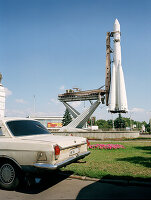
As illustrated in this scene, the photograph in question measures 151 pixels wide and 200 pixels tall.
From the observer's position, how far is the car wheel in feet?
14.4

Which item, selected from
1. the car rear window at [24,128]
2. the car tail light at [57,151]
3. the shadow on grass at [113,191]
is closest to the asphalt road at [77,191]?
the shadow on grass at [113,191]

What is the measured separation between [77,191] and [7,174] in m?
1.84

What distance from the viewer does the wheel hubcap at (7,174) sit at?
445 centimetres

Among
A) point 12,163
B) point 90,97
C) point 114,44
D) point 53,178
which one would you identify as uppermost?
point 114,44

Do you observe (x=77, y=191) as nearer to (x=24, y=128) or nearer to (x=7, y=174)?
(x=7, y=174)

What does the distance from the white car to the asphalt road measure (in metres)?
0.38

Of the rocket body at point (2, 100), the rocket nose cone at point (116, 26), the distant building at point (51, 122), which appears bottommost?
the distant building at point (51, 122)

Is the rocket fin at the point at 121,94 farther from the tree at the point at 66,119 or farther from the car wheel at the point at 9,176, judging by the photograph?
the car wheel at the point at 9,176

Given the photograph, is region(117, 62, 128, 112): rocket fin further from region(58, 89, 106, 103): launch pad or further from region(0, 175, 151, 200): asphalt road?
region(0, 175, 151, 200): asphalt road

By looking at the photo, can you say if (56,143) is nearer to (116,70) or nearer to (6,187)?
(6,187)

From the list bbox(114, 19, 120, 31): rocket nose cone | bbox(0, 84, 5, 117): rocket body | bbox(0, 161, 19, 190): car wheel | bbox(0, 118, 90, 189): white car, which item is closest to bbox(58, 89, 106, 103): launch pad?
bbox(114, 19, 120, 31): rocket nose cone

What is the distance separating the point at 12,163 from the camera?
4.48 metres

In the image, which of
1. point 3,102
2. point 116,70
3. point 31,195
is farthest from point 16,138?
point 116,70

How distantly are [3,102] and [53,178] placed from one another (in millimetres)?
7581
